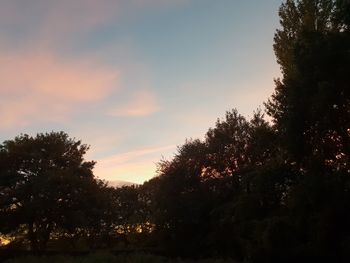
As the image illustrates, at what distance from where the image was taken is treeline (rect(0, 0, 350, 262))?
86.6 feet

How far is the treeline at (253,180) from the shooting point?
26.4 metres

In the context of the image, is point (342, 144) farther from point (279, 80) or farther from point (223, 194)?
point (223, 194)

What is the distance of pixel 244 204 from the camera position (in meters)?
37.0

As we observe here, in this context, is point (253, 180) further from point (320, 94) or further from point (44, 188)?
point (44, 188)

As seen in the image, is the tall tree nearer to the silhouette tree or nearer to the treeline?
the treeline

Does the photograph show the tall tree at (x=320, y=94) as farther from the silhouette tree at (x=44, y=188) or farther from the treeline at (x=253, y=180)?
the silhouette tree at (x=44, y=188)

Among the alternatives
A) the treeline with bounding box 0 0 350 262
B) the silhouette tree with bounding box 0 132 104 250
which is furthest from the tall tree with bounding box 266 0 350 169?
the silhouette tree with bounding box 0 132 104 250

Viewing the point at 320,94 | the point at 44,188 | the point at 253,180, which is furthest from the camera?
the point at 44,188

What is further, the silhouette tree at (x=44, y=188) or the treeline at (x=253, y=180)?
the silhouette tree at (x=44, y=188)

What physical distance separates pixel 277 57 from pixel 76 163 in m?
30.2

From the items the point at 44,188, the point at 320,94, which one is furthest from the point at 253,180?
the point at 44,188

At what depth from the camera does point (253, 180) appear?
35.9 meters

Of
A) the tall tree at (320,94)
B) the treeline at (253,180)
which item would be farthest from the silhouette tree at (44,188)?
the tall tree at (320,94)

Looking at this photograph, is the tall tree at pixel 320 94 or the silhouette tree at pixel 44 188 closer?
the tall tree at pixel 320 94
